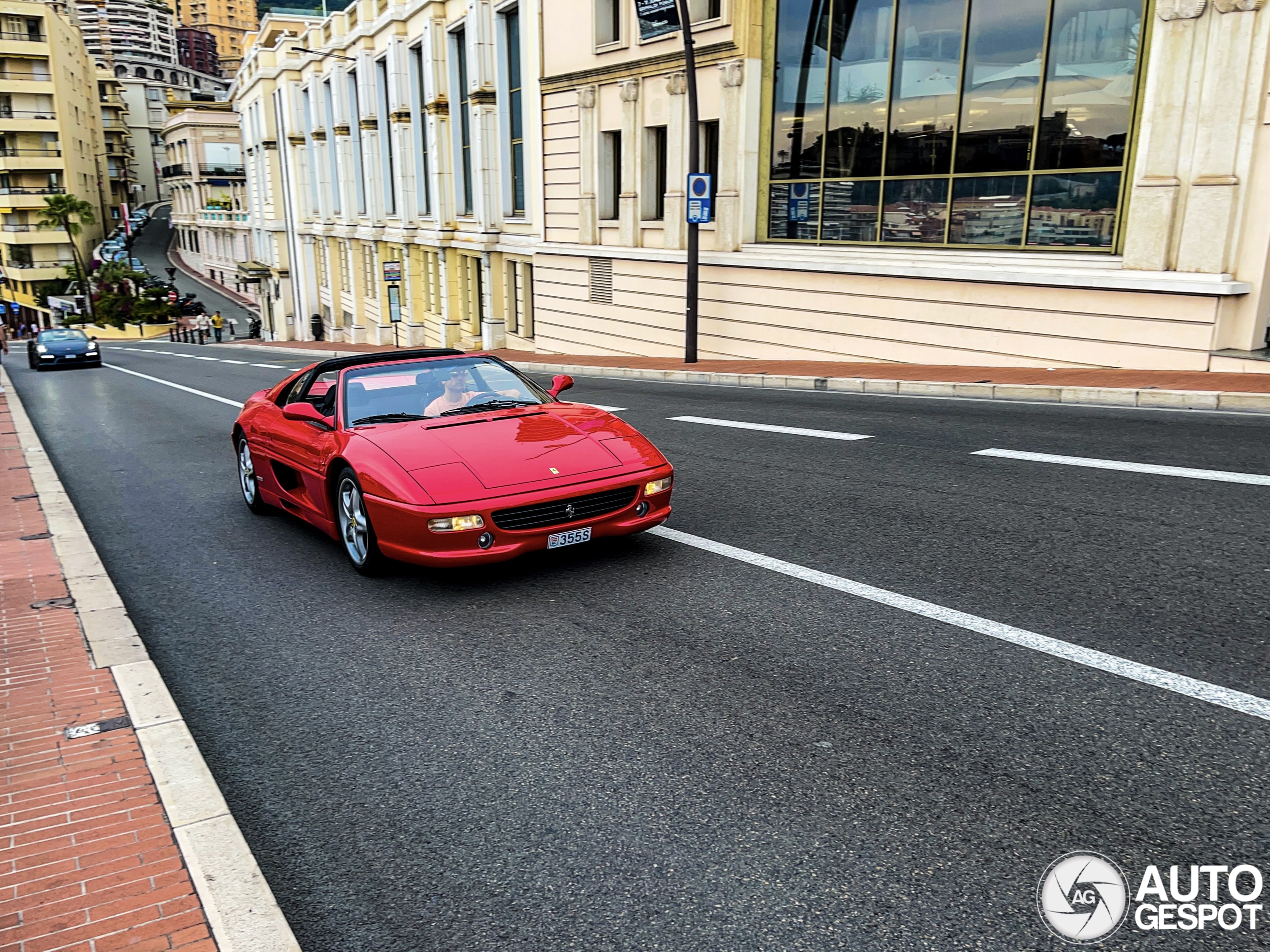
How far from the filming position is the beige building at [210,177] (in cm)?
10081

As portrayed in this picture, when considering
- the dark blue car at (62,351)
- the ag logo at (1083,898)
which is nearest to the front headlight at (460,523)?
the ag logo at (1083,898)

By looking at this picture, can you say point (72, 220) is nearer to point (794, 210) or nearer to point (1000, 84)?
point (794, 210)

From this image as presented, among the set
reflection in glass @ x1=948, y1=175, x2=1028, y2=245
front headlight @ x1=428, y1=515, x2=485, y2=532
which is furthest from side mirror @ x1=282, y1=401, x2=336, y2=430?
reflection in glass @ x1=948, y1=175, x2=1028, y2=245

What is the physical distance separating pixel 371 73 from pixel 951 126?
35.5 m

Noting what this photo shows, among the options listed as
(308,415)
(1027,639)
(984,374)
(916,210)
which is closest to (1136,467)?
(1027,639)

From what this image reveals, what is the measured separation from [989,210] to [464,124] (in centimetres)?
2438

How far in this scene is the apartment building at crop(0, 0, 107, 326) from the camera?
8275 cm

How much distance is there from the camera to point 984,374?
15312mm

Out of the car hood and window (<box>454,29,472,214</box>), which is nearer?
the car hood

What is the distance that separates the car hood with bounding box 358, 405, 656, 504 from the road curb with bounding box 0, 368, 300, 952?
1852 millimetres

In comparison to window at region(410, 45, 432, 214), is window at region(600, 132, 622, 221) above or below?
below

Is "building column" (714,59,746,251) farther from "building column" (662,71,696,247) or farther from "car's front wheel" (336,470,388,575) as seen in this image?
"car's front wheel" (336,470,388,575)

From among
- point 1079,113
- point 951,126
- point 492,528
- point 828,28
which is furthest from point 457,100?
point 492,528

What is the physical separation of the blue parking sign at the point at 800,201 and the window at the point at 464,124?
675 inches
